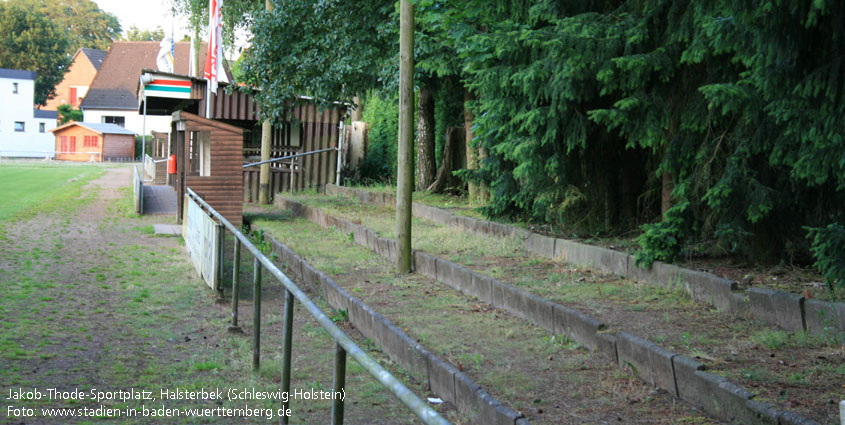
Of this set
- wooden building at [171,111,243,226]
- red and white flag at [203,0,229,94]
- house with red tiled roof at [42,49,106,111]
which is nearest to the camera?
wooden building at [171,111,243,226]

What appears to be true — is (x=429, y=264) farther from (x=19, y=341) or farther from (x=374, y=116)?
(x=374, y=116)

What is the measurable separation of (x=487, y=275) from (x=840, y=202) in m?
3.54

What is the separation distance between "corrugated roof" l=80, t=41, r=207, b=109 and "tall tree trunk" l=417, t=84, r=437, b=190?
2236 inches

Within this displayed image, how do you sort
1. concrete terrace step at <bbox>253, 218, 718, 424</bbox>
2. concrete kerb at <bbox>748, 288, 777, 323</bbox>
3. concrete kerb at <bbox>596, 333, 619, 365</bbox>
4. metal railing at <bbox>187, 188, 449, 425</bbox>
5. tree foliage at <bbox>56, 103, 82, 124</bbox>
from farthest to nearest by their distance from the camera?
tree foliage at <bbox>56, 103, 82, 124</bbox>, concrete kerb at <bbox>748, 288, 777, 323</bbox>, concrete kerb at <bbox>596, 333, 619, 365</bbox>, concrete terrace step at <bbox>253, 218, 718, 424</bbox>, metal railing at <bbox>187, 188, 449, 425</bbox>

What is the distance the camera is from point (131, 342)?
709cm

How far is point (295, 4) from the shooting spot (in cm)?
1594

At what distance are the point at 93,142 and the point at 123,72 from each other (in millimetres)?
15414

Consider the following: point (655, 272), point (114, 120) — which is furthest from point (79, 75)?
point (655, 272)

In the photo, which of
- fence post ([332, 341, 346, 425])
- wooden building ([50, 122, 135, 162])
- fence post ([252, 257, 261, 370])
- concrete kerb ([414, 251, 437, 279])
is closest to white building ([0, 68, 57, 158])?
wooden building ([50, 122, 135, 162])

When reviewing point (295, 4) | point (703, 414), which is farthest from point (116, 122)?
point (703, 414)

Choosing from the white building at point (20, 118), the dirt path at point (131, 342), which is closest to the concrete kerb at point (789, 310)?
the dirt path at point (131, 342)

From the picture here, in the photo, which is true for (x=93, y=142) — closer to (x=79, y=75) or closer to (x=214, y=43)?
Result: (x=79, y=75)

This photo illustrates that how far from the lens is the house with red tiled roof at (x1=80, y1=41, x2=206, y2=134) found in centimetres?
7381

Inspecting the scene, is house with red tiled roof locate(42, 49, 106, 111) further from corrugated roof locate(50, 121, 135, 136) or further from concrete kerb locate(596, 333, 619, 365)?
→ concrete kerb locate(596, 333, 619, 365)
